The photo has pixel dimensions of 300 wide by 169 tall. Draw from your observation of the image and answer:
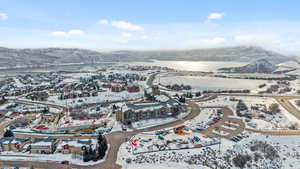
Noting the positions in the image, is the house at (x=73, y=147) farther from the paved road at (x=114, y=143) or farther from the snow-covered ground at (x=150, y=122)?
the snow-covered ground at (x=150, y=122)

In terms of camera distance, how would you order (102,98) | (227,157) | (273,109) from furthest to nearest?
1. (102,98)
2. (273,109)
3. (227,157)

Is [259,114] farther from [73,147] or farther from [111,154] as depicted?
[73,147]

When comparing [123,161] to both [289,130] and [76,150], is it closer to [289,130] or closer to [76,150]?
[76,150]

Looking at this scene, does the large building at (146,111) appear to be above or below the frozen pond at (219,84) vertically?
below

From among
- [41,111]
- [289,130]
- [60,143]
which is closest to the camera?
[60,143]

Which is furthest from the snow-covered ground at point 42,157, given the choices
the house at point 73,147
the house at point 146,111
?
the house at point 146,111

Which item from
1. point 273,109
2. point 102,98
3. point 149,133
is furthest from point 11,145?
point 273,109

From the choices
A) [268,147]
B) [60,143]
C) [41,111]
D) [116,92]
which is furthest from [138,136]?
[116,92]

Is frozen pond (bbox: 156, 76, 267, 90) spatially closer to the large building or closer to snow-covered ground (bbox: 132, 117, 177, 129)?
the large building

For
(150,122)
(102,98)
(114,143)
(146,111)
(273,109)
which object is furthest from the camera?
(102,98)

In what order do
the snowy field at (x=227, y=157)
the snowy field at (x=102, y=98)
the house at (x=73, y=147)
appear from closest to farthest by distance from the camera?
the snowy field at (x=227, y=157)
the house at (x=73, y=147)
the snowy field at (x=102, y=98)

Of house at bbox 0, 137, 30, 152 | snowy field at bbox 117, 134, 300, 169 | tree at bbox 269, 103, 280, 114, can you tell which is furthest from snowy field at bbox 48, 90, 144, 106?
tree at bbox 269, 103, 280, 114
